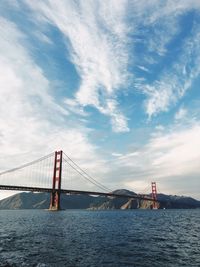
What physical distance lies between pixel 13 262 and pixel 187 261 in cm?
1258

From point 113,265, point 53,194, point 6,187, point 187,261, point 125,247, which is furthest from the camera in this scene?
point 53,194

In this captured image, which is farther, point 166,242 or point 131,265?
point 166,242

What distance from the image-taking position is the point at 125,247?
26047 mm

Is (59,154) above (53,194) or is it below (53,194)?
above

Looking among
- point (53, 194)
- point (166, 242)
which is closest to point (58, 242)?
point (166, 242)

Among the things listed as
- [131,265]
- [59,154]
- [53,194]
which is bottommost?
[131,265]

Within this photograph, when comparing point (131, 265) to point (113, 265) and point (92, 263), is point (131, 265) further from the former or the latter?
point (92, 263)

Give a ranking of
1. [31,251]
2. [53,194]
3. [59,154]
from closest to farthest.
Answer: [31,251] < [53,194] < [59,154]

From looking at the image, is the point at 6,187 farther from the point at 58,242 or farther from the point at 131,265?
the point at 131,265

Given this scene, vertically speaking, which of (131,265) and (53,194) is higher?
(53,194)

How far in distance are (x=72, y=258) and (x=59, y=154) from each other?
348 ft

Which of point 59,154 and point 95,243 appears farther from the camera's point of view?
point 59,154

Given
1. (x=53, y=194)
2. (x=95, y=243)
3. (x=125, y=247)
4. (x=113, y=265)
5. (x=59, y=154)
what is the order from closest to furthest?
(x=113, y=265)
(x=125, y=247)
(x=95, y=243)
(x=53, y=194)
(x=59, y=154)

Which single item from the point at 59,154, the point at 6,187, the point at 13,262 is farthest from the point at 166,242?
the point at 59,154
